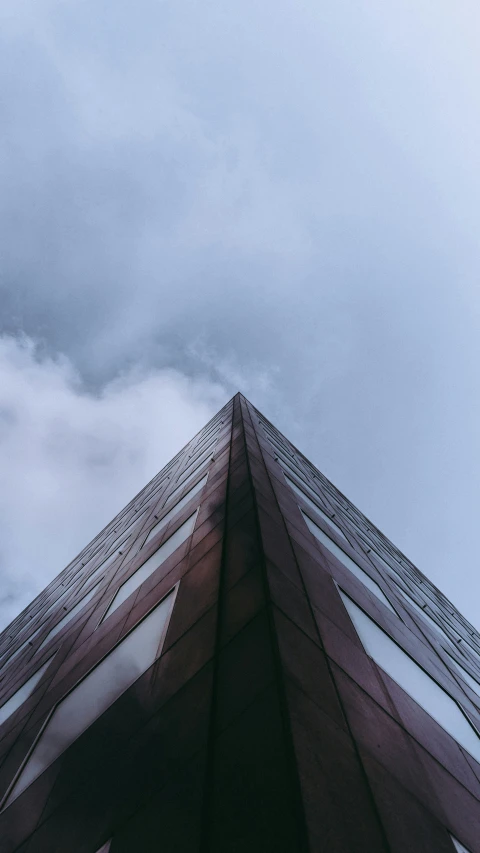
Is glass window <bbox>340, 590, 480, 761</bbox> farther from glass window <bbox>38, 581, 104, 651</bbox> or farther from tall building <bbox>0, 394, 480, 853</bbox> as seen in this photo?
glass window <bbox>38, 581, 104, 651</bbox>

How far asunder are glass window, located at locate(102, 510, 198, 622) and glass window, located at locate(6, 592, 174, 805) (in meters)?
2.49

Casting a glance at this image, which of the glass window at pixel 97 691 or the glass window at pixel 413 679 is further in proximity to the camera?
the glass window at pixel 413 679

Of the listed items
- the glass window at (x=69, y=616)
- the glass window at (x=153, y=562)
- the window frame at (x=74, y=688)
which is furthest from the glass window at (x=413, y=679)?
the glass window at (x=69, y=616)

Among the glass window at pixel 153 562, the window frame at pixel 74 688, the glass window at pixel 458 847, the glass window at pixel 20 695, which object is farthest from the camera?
the glass window at pixel 20 695

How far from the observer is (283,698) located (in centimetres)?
445

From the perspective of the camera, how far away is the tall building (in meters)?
3.94

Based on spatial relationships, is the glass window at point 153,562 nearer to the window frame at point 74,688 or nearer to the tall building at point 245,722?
the tall building at point 245,722

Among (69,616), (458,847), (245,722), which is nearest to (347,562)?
(458,847)

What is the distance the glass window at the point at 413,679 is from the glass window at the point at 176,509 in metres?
6.24

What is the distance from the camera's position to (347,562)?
12.2m

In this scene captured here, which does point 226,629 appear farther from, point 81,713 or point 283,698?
point 81,713

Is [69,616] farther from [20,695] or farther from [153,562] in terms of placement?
[153,562]

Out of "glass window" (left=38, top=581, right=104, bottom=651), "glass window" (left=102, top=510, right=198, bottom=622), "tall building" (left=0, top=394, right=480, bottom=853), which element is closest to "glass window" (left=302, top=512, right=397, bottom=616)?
"tall building" (left=0, top=394, right=480, bottom=853)

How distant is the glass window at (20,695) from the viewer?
11.9 m
